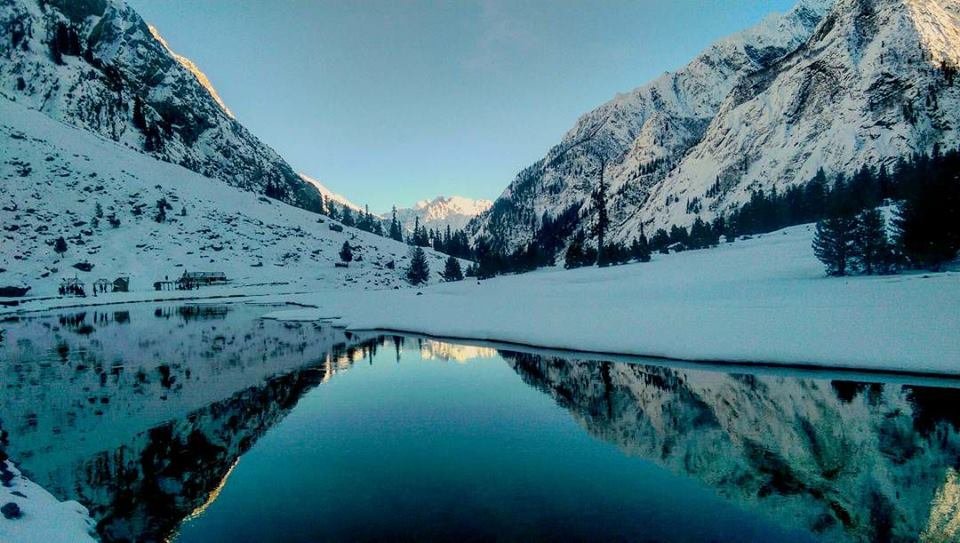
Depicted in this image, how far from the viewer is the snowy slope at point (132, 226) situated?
8162cm

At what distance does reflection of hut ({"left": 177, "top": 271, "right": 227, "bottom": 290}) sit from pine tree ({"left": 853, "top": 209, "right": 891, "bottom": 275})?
9601cm

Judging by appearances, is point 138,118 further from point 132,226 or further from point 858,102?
point 858,102

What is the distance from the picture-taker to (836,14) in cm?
19950

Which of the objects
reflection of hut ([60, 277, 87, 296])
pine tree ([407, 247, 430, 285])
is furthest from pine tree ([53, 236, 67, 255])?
pine tree ([407, 247, 430, 285])

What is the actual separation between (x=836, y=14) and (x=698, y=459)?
263m

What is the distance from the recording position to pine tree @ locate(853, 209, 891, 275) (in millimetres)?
30062

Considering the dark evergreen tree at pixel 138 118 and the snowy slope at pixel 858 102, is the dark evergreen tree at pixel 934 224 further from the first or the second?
the dark evergreen tree at pixel 138 118

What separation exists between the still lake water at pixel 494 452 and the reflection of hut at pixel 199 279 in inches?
2855

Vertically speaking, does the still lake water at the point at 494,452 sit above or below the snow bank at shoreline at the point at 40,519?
below

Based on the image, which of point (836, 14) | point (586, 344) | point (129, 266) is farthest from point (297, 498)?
point (836, 14)

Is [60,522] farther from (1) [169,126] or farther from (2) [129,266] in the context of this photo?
(1) [169,126]

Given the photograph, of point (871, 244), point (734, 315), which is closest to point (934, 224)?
point (871, 244)

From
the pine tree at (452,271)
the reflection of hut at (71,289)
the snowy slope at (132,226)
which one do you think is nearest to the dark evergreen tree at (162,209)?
the snowy slope at (132,226)

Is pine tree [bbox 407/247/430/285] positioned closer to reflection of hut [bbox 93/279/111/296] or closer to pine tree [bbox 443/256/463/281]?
pine tree [bbox 443/256/463/281]
